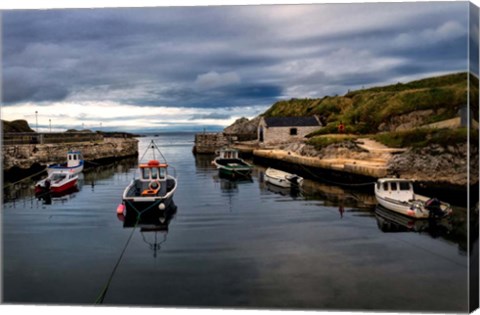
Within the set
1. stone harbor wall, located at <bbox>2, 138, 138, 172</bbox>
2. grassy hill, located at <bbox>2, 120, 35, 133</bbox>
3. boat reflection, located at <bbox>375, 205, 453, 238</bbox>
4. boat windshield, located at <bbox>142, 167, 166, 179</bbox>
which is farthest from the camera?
stone harbor wall, located at <bbox>2, 138, 138, 172</bbox>

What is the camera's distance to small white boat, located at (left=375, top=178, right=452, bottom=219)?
54.1ft

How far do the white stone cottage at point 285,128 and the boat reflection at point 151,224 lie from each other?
3436cm

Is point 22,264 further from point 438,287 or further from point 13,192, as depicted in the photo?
point 13,192

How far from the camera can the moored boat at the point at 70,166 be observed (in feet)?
105

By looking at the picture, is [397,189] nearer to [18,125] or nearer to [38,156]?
[18,125]

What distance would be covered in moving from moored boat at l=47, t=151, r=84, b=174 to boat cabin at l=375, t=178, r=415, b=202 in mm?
21702

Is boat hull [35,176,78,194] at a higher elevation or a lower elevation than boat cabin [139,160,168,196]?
lower

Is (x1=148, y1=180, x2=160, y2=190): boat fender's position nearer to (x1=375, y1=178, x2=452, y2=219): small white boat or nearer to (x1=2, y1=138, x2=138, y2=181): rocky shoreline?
(x1=375, y1=178, x2=452, y2=219): small white boat

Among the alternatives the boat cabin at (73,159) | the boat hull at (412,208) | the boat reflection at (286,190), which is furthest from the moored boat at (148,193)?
the boat cabin at (73,159)

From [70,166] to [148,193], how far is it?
17.7 metres

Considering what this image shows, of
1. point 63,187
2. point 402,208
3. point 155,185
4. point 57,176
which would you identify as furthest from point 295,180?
point 57,176

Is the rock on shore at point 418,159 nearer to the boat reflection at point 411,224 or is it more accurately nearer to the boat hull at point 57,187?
the boat reflection at point 411,224

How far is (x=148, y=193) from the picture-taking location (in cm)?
2002

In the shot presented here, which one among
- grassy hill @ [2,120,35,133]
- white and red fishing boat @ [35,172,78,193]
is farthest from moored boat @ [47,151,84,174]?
grassy hill @ [2,120,35,133]
